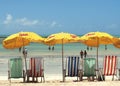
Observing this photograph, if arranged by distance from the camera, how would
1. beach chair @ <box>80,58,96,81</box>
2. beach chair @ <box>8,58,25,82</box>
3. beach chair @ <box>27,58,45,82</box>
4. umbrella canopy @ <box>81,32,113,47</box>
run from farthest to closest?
umbrella canopy @ <box>81,32,113,47</box> < beach chair @ <box>80,58,96,81</box> < beach chair @ <box>27,58,45,82</box> < beach chair @ <box>8,58,25,82</box>

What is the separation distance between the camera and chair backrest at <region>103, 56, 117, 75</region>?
1645 centimetres

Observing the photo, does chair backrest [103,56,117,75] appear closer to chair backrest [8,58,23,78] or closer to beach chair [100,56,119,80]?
beach chair [100,56,119,80]

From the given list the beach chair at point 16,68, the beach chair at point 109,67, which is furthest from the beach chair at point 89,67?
the beach chair at point 16,68

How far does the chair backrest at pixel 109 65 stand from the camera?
1645 cm

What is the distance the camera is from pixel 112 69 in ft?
54.4

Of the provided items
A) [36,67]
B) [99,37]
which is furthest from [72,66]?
[99,37]

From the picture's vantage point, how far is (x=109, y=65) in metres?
16.5

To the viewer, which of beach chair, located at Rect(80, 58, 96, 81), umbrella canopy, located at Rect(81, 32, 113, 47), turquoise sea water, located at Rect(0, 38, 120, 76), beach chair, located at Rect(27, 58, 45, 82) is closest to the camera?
beach chair, located at Rect(27, 58, 45, 82)

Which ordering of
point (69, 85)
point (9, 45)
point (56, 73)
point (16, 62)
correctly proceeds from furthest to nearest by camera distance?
point (56, 73)
point (9, 45)
point (16, 62)
point (69, 85)

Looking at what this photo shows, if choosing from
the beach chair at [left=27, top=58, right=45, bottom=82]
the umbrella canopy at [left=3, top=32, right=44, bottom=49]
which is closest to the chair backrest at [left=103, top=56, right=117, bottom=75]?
the beach chair at [left=27, top=58, right=45, bottom=82]

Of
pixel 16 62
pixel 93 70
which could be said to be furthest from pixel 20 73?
pixel 93 70

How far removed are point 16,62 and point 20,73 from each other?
449mm

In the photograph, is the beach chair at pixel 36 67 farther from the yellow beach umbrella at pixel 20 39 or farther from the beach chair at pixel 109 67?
the beach chair at pixel 109 67

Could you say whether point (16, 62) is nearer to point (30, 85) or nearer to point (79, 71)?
point (30, 85)
